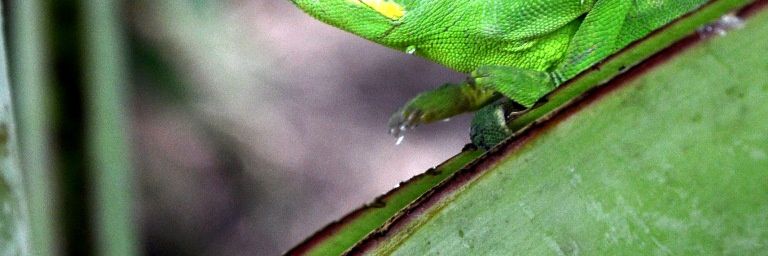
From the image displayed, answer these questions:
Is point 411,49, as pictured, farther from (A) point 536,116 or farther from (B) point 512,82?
(A) point 536,116

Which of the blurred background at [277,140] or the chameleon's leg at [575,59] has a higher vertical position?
the chameleon's leg at [575,59]

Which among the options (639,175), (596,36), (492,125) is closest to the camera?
(639,175)

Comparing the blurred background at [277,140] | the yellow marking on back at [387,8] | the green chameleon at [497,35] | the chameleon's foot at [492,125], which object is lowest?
the blurred background at [277,140]

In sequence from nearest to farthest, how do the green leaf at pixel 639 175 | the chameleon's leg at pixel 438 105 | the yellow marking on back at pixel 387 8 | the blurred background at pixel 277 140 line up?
the green leaf at pixel 639 175
the chameleon's leg at pixel 438 105
the yellow marking on back at pixel 387 8
the blurred background at pixel 277 140

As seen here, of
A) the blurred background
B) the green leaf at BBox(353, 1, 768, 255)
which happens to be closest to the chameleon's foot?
the green leaf at BBox(353, 1, 768, 255)

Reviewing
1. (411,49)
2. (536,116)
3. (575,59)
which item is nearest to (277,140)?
(411,49)

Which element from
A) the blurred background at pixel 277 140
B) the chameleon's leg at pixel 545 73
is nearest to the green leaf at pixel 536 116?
the chameleon's leg at pixel 545 73

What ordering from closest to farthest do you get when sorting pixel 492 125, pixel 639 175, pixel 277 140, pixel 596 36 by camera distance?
pixel 639 175, pixel 492 125, pixel 596 36, pixel 277 140

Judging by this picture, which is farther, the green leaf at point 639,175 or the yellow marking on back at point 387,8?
the yellow marking on back at point 387,8

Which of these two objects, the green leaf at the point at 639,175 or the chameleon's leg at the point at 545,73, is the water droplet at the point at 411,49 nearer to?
the chameleon's leg at the point at 545,73
